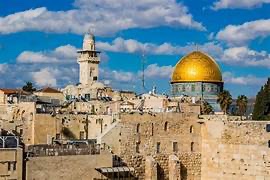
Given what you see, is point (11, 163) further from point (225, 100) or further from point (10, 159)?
point (225, 100)

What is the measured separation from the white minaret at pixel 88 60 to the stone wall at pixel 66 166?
955 inches

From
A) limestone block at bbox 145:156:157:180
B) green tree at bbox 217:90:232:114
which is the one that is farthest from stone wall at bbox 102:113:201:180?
green tree at bbox 217:90:232:114

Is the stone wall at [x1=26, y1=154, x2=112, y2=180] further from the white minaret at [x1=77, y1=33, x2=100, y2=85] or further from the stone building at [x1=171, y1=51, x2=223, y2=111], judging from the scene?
the white minaret at [x1=77, y1=33, x2=100, y2=85]

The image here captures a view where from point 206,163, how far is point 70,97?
16.3m

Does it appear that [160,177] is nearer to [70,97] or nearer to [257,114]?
[257,114]

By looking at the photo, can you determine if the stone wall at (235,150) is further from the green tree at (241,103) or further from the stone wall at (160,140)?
the green tree at (241,103)

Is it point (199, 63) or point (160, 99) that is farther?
point (199, 63)

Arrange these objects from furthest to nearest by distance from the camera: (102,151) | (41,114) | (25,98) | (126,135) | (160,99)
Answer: (25,98), (160,99), (41,114), (126,135), (102,151)

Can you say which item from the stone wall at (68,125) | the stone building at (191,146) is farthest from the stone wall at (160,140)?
the stone wall at (68,125)

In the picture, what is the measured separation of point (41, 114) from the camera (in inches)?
1169

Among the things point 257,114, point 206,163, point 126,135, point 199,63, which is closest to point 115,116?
point 126,135

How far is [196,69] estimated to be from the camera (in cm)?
4566

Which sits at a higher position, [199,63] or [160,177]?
[199,63]

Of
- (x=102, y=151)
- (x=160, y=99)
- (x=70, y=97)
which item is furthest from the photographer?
(x=70, y=97)
